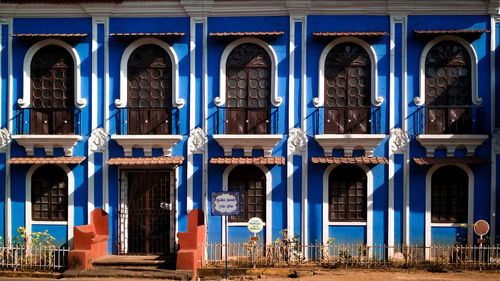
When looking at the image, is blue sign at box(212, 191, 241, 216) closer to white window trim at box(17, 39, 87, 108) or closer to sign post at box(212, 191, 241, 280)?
sign post at box(212, 191, 241, 280)

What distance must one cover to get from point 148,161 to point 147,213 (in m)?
1.75

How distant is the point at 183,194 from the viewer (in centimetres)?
1650

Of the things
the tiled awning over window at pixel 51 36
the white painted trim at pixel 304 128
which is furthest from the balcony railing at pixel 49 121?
the white painted trim at pixel 304 128

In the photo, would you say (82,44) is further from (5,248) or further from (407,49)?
(407,49)

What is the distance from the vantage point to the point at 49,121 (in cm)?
1673

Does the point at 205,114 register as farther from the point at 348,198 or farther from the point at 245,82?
the point at 348,198

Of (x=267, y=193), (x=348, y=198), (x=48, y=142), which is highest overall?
(x=48, y=142)

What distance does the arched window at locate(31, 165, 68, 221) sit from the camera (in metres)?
16.8

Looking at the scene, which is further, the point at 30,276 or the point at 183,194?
the point at 183,194

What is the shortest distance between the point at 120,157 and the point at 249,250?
16.2ft

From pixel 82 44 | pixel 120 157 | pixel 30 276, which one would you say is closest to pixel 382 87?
pixel 120 157

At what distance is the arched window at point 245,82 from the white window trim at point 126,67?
1.59 metres

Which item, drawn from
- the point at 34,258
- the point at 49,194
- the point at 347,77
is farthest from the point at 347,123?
the point at 34,258

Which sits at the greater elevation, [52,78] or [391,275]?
[52,78]
